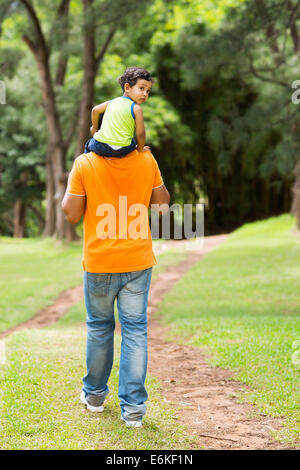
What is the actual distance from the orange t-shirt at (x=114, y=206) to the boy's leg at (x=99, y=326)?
3.6 inches

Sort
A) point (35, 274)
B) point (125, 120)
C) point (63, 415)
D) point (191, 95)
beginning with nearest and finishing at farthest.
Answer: point (125, 120) → point (63, 415) → point (35, 274) → point (191, 95)

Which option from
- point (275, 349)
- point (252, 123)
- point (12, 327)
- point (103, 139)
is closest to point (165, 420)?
point (103, 139)

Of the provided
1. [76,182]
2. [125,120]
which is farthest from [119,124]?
[76,182]

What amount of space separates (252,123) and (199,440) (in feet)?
23.5

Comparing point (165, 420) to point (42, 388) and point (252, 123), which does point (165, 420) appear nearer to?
point (42, 388)

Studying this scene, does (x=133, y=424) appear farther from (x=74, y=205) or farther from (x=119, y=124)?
(x=119, y=124)

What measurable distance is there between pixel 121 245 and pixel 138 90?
925 millimetres

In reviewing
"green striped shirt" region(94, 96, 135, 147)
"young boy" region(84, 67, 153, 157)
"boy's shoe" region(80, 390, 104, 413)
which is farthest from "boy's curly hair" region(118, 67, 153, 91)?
"boy's shoe" region(80, 390, 104, 413)

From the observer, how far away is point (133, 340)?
3.56m

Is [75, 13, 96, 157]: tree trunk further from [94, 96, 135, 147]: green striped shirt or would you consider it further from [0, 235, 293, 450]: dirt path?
[94, 96, 135, 147]: green striped shirt

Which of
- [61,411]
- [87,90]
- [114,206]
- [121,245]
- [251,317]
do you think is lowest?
[251,317]

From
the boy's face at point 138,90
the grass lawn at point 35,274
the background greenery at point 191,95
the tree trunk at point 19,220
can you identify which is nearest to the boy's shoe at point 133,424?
the boy's face at point 138,90

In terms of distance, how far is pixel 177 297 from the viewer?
1014 centimetres

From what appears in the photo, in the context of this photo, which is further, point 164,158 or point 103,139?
point 164,158
